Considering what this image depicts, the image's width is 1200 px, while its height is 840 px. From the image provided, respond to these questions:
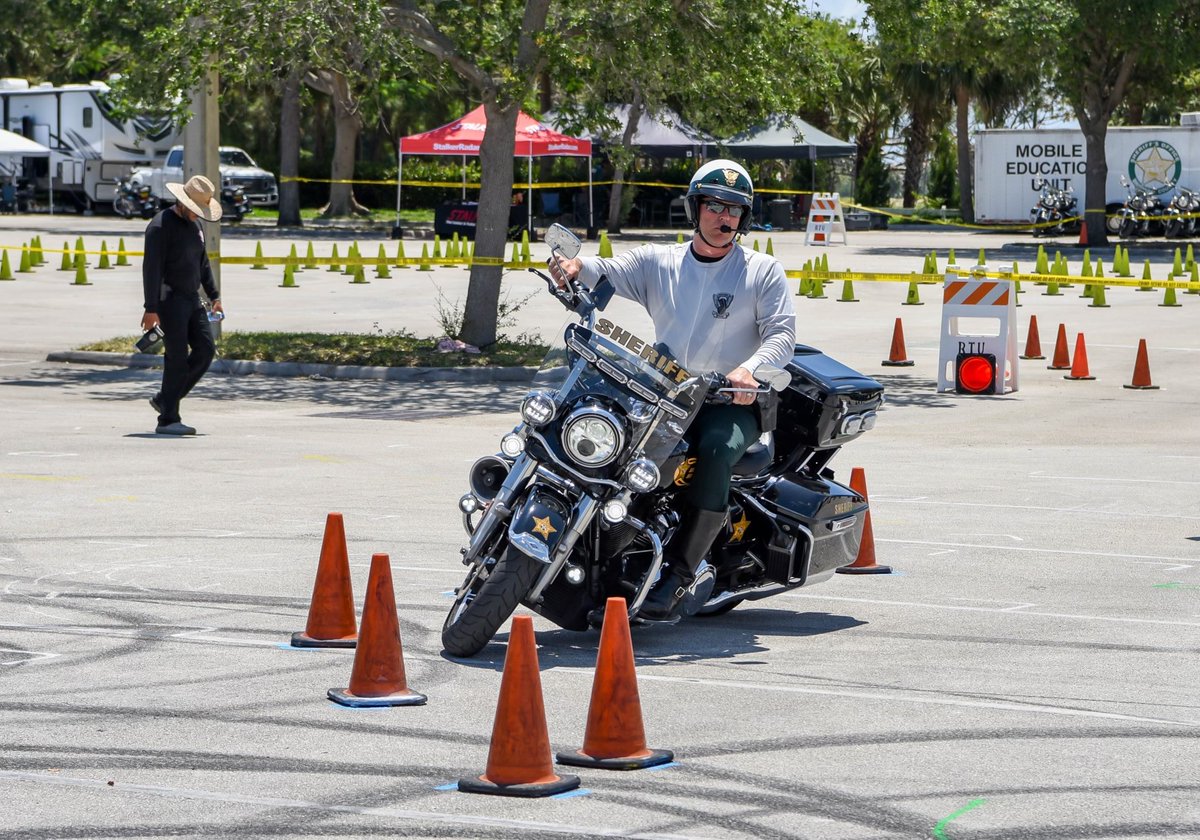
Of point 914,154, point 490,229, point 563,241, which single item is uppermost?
point 914,154

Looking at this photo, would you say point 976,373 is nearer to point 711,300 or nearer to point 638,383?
point 711,300

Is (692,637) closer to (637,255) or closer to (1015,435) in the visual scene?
(637,255)

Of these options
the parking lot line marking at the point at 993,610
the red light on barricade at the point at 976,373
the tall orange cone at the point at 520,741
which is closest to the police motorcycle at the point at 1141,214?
the red light on barricade at the point at 976,373

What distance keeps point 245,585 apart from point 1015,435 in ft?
28.1

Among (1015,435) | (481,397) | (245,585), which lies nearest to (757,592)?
(245,585)

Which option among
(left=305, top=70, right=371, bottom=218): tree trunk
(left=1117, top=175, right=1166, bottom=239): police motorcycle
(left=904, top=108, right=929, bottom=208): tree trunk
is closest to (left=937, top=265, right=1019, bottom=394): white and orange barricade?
(left=1117, top=175, right=1166, bottom=239): police motorcycle

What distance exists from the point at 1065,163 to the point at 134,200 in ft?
88.2

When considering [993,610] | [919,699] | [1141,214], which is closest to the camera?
[919,699]

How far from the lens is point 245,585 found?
28.8 ft

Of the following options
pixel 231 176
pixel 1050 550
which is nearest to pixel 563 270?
pixel 1050 550

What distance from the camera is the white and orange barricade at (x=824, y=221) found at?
45938 millimetres

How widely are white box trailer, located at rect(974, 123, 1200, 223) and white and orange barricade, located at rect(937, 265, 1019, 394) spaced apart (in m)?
28.9

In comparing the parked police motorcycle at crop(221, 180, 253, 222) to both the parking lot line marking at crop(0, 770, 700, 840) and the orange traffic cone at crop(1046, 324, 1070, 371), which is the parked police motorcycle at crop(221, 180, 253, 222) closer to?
the orange traffic cone at crop(1046, 324, 1070, 371)

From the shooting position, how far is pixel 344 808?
5.32 m
